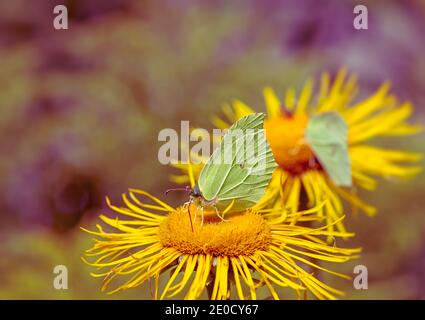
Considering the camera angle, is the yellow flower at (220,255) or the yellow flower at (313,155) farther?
the yellow flower at (313,155)

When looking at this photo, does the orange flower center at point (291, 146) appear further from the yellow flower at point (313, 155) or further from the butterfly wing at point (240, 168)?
the butterfly wing at point (240, 168)

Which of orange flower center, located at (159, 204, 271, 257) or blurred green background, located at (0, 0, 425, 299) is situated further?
blurred green background, located at (0, 0, 425, 299)

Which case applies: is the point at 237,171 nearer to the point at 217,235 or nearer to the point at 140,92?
the point at 217,235

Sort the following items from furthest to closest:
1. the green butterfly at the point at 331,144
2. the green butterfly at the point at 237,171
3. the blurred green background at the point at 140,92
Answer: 1. the blurred green background at the point at 140,92
2. the green butterfly at the point at 331,144
3. the green butterfly at the point at 237,171

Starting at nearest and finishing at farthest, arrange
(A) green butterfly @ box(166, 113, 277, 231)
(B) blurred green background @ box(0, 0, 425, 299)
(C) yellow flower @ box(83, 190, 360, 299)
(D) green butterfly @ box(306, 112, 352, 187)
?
(C) yellow flower @ box(83, 190, 360, 299)
(A) green butterfly @ box(166, 113, 277, 231)
(D) green butterfly @ box(306, 112, 352, 187)
(B) blurred green background @ box(0, 0, 425, 299)

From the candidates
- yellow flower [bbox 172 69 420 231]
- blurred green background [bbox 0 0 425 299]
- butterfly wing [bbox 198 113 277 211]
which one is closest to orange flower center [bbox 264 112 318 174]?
yellow flower [bbox 172 69 420 231]

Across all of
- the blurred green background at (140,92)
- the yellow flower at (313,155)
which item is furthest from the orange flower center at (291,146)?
the blurred green background at (140,92)

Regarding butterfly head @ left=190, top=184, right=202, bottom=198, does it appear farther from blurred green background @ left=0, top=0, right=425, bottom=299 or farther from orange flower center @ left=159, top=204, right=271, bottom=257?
blurred green background @ left=0, top=0, right=425, bottom=299
